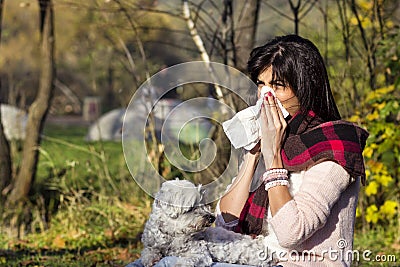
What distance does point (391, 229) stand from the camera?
6676mm

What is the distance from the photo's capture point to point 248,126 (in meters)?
2.96

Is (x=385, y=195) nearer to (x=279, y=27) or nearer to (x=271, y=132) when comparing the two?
(x=279, y=27)

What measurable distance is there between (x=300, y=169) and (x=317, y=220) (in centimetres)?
25

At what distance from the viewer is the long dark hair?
296 cm

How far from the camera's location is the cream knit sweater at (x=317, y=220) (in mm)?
2711

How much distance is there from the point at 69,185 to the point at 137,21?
203 cm

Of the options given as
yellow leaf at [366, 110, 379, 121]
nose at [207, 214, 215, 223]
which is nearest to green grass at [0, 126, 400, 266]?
yellow leaf at [366, 110, 379, 121]

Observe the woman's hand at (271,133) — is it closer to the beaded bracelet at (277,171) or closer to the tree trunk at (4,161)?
the beaded bracelet at (277,171)

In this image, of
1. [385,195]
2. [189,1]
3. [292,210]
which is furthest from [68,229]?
[292,210]

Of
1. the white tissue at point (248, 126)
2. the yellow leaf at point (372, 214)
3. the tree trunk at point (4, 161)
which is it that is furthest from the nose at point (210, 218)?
the tree trunk at point (4, 161)

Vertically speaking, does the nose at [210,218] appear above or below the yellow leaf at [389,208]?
above

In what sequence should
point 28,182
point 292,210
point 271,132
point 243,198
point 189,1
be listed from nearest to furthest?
point 292,210 < point 271,132 < point 243,198 < point 189,1 < point 28,182

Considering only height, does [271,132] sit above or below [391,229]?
above

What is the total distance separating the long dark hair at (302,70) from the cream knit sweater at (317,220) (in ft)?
1.06
